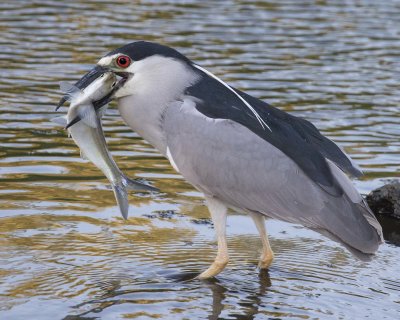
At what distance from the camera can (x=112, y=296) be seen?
6535 millimetres

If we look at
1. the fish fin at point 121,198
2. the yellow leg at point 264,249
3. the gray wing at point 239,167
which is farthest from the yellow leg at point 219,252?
the fish fin at point 121,198

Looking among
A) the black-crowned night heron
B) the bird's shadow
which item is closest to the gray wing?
the black-crowned night heron

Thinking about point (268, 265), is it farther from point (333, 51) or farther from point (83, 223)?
point (333, 51)

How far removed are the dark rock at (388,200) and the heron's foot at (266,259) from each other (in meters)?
1.47

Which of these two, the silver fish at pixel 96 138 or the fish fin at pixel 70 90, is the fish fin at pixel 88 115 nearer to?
the silver fish at pixel 96 138

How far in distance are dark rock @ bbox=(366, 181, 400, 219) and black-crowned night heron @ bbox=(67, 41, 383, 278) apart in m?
1.39

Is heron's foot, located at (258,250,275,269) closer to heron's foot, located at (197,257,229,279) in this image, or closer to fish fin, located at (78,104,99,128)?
heron's foot, located at (197,257,229,279)

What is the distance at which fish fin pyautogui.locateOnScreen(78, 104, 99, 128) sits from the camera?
681 centimetres

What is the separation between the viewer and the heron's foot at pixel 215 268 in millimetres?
6980

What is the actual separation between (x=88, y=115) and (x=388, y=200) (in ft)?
8.89

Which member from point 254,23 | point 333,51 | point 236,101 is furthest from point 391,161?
point 254,23

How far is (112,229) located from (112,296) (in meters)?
1.42

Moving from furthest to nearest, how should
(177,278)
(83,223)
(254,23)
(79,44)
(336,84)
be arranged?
(254,23)
(79,44)
(336,84)
(83,223)
(177,278)

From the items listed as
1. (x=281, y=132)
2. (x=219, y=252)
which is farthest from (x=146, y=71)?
(x=219, y=252)
